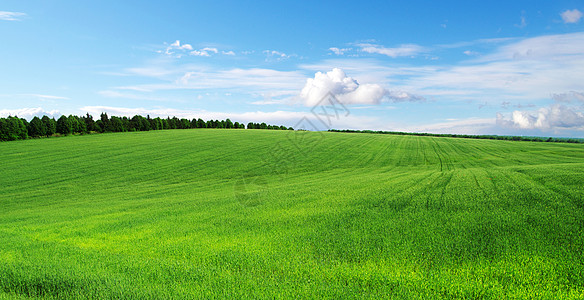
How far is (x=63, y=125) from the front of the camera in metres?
75.9

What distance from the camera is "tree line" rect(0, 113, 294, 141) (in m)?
64.2

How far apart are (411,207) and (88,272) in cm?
859

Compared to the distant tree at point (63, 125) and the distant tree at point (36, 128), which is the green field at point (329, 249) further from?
the distant tree at point (63, 125)

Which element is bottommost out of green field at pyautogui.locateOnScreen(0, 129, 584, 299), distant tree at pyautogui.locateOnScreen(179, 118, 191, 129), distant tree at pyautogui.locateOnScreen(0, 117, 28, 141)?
green field at pyautogui.locateOnScreen(0, 129, 584, 299)

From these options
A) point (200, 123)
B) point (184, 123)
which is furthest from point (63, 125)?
point (200, 123)

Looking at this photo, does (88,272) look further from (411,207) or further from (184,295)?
(411,207)

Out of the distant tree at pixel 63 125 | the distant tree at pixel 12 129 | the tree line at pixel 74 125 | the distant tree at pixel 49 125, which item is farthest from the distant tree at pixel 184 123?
the distant tree at pixel 12 129

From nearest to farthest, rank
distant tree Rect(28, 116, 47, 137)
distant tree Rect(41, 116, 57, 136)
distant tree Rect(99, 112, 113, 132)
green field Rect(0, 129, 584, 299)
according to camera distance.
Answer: green field Rect(0, 129, 584, 299) → distant tree Rect(28, 116, 47, 137) → distant tree Rect(41, 116, 57, 136) → distant tree Rect(99, 112, 113, 132)

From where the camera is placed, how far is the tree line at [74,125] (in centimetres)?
6419

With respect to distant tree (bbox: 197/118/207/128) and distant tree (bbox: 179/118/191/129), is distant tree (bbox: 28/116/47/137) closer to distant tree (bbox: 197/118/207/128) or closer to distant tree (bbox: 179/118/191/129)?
distant tree (bbox: 179/118/191/129)

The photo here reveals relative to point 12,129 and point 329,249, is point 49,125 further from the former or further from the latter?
point 329,249

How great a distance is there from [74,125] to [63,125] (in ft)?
8.19

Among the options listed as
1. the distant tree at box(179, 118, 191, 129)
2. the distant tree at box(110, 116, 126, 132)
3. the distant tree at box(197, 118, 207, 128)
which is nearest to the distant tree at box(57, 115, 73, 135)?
the distant tree at box(110, 116, 126, 132)

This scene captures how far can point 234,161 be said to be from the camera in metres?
36.9
